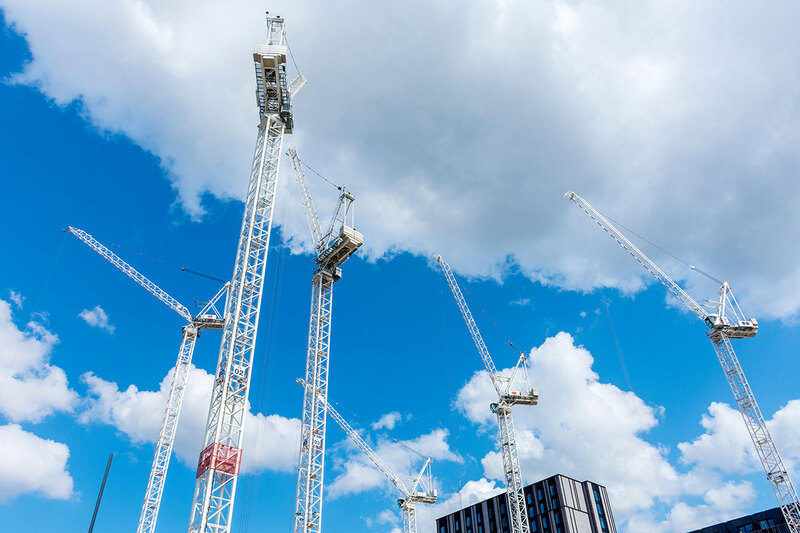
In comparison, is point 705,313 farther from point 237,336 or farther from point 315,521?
point 237,336

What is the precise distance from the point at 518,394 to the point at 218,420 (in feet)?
228

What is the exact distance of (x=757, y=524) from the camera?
303ft

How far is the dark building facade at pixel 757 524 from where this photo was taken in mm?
88794

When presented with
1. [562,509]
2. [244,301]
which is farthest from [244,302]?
[562,509]

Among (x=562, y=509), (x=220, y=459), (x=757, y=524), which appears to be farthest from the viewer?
(x=562, y=509)

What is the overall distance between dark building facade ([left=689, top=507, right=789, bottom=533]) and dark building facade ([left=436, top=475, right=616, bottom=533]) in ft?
62.9

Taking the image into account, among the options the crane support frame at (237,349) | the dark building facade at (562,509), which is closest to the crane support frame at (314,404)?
the crane support frame at (237,349)

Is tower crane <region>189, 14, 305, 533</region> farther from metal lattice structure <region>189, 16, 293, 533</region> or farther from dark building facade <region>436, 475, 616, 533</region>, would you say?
dark building facade <region>436, 475, 616, 533</region>

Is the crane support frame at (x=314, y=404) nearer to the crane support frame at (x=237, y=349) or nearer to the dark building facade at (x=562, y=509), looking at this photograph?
the crane support frame at (x=237, y=349)

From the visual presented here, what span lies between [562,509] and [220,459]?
82957mm

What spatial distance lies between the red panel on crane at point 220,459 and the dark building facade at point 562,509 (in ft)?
267

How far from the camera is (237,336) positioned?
44.1m

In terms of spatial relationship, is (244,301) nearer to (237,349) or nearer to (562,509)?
(237,349)

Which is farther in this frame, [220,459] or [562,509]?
[562,509]
